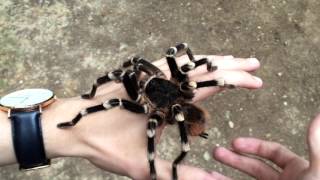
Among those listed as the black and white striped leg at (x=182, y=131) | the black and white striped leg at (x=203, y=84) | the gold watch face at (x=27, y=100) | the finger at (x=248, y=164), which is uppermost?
the black and white striped leg at (x=203, y=84)

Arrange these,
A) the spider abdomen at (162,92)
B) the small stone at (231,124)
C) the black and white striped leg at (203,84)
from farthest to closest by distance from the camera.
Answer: the small stone at (231,124)
the spider abdomen at (162,92)
the black and white striped leg at (203,84)

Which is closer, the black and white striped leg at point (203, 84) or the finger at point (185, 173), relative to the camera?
the finger at point (185, 173)

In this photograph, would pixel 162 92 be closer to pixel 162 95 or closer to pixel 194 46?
pixel 162 95

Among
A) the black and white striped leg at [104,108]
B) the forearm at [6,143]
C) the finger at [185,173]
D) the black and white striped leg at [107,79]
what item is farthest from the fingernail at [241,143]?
the forearm at [6,143]

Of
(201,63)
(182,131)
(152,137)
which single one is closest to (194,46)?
(201,63)

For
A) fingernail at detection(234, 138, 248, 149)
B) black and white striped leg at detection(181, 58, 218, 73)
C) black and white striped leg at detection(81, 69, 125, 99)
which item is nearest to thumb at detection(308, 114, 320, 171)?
fingernail at detection(234, 138, 248, 149)

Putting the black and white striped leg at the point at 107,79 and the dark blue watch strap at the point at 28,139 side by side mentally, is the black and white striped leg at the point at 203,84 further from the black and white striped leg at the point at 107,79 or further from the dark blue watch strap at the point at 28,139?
the dark blue watch strap at the point at 28,139
